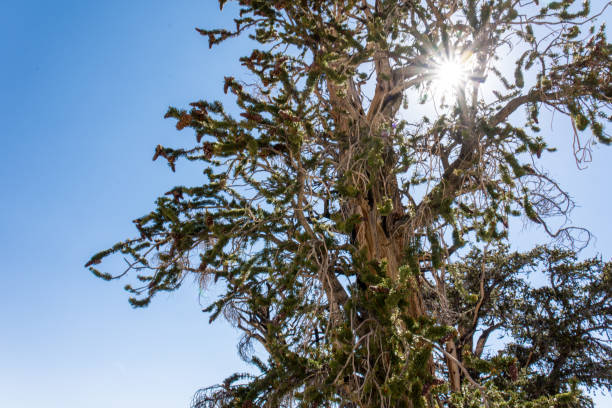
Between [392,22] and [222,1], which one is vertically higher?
[222,1]

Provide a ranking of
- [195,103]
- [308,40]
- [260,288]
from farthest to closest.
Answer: [260,288], [308,40], [195,103]

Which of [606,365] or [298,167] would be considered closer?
[298,167]

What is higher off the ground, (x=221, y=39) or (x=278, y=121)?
Answer: (x=221, y=39)

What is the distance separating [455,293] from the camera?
1043 cm

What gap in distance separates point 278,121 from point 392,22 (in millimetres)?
2462

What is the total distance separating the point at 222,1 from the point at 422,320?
14.6 feet

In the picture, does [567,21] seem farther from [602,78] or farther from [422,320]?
[422,320]

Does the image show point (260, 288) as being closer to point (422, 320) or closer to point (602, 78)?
point (422, 320)

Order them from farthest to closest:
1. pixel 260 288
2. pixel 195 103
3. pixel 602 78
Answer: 1. pixel 260 288
2. pixel 602 78
3. pixel 195 103

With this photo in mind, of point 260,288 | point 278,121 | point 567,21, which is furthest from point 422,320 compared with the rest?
point 567,21

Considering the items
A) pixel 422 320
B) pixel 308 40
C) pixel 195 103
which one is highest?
pixel 308 40

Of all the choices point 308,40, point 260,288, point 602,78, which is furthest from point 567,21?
point 260,288

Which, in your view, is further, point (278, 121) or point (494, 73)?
point (494, 73)

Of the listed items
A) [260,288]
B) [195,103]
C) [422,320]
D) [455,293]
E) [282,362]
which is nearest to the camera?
[422,320]
